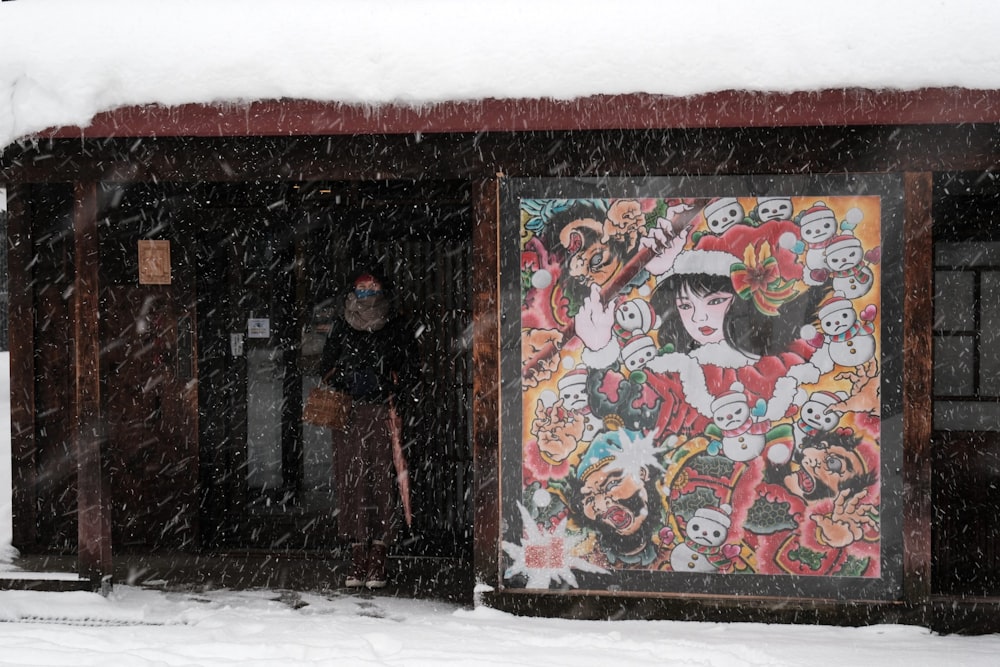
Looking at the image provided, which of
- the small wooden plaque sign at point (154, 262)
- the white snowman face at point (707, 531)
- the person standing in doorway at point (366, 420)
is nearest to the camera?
the white snowman face at point (707, 531)

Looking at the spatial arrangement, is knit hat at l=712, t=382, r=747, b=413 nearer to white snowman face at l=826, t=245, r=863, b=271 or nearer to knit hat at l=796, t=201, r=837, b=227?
white snowman face at l=826, t=245, r=863, b=271

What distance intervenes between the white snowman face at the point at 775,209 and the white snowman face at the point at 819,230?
0.37 feet

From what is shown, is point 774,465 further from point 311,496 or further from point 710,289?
point 311,496

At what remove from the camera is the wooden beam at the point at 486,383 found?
4953mm

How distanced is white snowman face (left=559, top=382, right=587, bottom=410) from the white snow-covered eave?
1.41m

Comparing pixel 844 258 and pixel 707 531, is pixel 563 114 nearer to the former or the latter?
pixel 844 258

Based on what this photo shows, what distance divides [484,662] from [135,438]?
333 cm

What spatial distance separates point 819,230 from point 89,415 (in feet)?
14.0

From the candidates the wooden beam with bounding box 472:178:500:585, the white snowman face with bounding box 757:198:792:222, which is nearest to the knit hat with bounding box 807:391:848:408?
the white snowman face with bounding box 757:198:792:222

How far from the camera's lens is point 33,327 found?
6316 mm

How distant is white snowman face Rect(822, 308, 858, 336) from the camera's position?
4.79m

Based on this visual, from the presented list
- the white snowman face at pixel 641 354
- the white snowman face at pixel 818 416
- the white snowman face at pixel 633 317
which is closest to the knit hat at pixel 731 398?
the white snowman face at pixel 818 416

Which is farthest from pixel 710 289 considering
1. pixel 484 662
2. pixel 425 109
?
pixel 484 662

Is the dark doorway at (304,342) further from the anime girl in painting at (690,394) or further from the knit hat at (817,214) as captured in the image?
the knit hat at (817,214)
